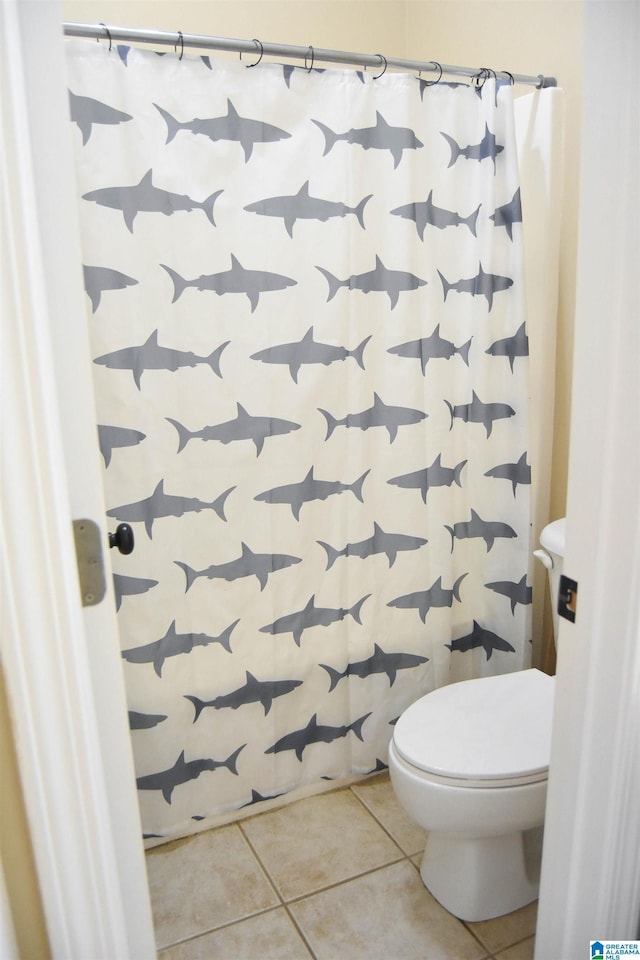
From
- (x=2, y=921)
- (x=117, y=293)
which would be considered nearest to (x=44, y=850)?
(x=2, y=921)

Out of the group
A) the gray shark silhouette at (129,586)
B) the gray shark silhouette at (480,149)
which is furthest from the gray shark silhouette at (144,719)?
the gray shark silhouette at (480,149)

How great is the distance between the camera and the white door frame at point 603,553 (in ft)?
2.82

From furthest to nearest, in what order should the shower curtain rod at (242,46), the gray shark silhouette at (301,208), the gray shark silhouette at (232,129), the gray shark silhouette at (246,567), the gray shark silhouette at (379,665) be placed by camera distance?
the gray shark silhouette at (379,665)
the gray shark silhouette at (246,567)
the gray shark silhouette at (301,208)
the gray shark silhouette at (232,129)
the shower curtain rod at (242,46)

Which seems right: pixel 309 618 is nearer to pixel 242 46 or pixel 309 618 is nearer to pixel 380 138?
pixel 380 138

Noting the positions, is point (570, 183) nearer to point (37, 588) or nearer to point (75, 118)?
point (75, 118)

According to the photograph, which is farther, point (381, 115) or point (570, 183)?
point (570, 183)

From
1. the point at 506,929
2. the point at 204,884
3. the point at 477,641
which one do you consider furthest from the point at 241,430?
the point at 506,929

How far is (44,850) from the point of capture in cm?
87

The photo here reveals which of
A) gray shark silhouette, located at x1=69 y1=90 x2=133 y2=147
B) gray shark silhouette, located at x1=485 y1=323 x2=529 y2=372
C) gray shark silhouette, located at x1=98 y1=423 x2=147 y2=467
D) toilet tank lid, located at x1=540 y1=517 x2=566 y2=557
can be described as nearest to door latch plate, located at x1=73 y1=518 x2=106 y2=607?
gray shark silhouette, located at x1=98 y1=423 x2=147 y2=467

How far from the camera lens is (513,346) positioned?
6.17 ft

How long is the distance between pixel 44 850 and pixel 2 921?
9cm

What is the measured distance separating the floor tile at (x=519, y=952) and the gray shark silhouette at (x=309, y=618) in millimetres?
798

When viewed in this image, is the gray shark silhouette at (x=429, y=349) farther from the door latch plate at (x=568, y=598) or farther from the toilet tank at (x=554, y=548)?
the door latch plate at (x=568, y=598)

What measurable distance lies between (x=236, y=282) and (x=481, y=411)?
0.74m
